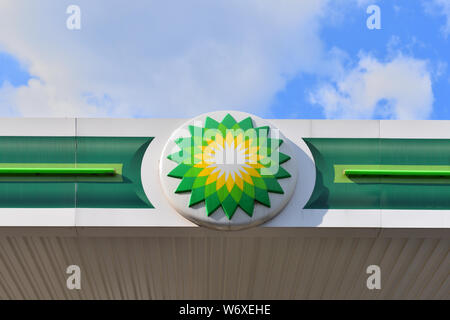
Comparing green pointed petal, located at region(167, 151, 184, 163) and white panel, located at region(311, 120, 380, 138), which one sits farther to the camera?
white panel, located at region(311, 120, 380, 138)

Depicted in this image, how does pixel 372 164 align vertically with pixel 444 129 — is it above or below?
below

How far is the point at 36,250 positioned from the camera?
324 inches

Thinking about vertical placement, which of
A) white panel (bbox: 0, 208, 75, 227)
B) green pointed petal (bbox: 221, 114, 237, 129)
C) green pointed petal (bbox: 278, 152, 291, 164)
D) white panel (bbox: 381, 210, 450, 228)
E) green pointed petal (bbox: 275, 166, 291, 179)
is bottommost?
white panel (bbox: 381, 210, 450, 228)

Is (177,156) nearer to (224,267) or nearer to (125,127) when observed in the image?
(125,127)

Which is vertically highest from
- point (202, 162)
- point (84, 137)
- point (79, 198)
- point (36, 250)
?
point (84, 137)

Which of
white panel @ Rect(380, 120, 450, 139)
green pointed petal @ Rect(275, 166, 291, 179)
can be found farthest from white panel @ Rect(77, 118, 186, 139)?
white panel @ Rect(380, 120, 450, 139)

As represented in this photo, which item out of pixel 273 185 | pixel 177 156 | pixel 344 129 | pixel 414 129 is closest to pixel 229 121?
pixel 177 156

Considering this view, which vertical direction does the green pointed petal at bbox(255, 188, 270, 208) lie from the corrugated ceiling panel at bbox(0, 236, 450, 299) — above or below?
above

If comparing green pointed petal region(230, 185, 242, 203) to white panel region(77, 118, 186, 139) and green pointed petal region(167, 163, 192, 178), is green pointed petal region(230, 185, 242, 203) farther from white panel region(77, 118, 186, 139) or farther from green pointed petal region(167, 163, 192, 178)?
white panel region(77, 118, 186, 139)

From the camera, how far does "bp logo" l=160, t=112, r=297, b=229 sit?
766cm

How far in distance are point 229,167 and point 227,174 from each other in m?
0.11

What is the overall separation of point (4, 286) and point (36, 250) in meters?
1.37

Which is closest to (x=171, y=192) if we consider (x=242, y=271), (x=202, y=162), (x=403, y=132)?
(x=202, y=162)

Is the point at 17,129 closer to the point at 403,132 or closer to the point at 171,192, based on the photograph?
the point at 171,192
